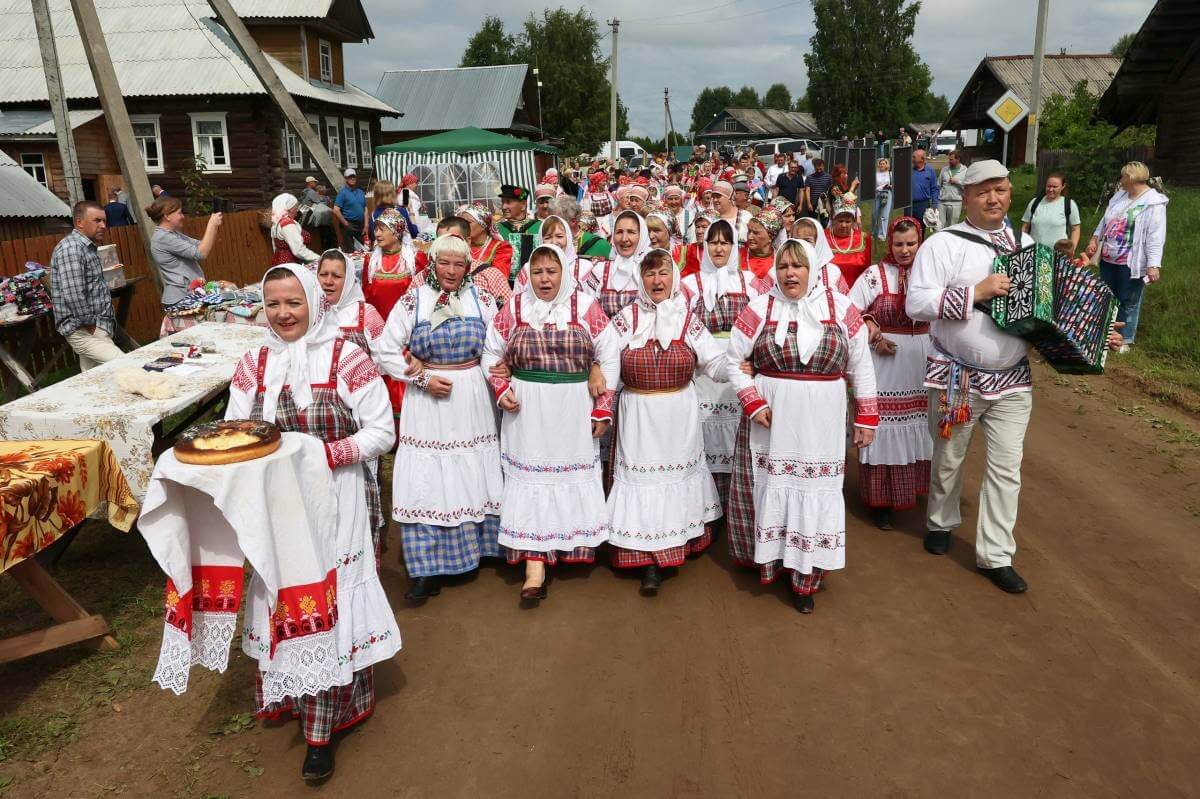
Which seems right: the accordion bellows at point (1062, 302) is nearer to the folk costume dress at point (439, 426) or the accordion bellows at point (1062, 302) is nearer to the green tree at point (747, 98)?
the folk costume dress at point (439, 426)

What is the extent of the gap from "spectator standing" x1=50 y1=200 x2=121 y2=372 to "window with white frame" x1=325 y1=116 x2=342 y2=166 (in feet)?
67.3

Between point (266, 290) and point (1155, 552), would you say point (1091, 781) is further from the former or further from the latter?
point (266, 290)

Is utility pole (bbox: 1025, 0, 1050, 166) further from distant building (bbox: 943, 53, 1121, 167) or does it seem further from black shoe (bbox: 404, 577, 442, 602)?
black shoe (bbox: 404, 577, 442, 602)

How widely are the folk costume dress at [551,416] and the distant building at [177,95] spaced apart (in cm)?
1865

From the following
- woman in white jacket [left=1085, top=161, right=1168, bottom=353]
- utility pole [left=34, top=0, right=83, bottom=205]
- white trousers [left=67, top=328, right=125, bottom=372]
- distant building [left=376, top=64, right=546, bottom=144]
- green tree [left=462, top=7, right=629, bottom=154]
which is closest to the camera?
white trousers [left=67, top=328, right=125, bottom=372]

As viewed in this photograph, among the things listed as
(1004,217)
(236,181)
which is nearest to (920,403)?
(1004,217)

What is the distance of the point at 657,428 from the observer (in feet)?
16.1

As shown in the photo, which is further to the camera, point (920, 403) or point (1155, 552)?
point (920, 403)

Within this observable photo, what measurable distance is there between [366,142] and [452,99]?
37.9 ft

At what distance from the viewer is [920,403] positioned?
19.1 feet

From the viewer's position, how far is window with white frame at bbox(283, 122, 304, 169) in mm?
23703

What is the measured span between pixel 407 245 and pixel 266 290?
13.8 ft

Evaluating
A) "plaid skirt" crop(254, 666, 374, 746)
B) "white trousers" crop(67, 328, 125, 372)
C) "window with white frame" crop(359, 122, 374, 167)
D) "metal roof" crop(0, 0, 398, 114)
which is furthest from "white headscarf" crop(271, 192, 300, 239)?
"window with white frame" crop(359, 122, 374, 167)

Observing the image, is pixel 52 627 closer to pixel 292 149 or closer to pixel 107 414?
pixel 107 414
